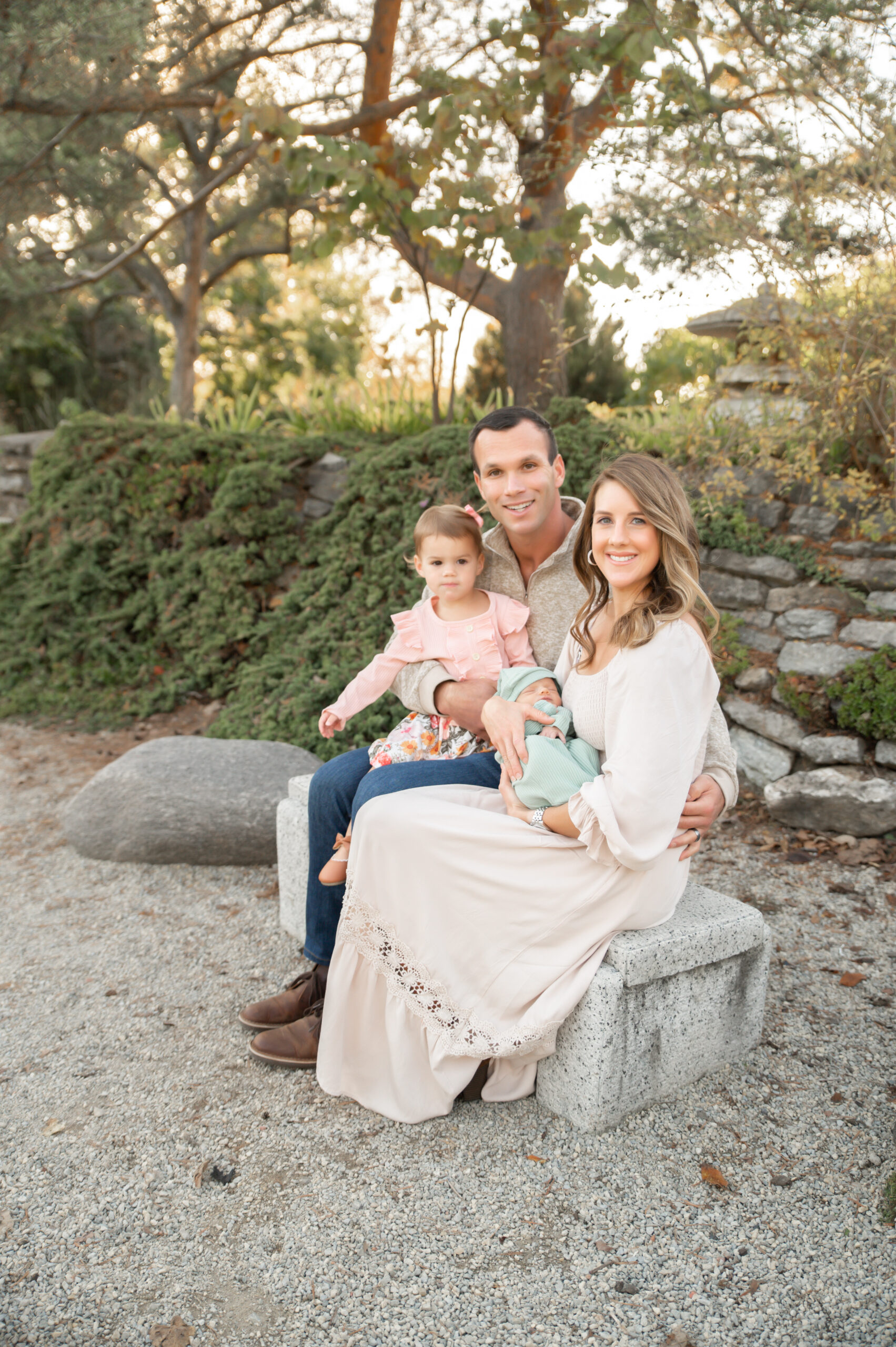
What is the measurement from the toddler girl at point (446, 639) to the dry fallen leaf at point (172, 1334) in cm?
118

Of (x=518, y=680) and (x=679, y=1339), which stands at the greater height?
(x=518, y=680)

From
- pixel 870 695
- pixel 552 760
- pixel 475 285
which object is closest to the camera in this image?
pixel 552 760

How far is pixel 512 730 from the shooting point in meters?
2.20

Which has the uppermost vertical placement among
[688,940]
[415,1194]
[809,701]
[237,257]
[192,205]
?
[237,257]

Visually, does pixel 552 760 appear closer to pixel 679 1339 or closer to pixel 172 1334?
pixel 679 1339

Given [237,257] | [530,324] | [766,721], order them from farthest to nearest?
[237,257] < [530,324] < [766,721]

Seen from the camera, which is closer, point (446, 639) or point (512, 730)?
point (512, 730)

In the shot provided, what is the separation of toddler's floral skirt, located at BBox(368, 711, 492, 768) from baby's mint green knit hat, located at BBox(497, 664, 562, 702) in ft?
1.02

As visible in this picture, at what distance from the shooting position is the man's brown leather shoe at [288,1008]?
2.60 metres

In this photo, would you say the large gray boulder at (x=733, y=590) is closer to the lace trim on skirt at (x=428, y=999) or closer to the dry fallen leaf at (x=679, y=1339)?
the lace trim on skirt at (x=428, y=999)

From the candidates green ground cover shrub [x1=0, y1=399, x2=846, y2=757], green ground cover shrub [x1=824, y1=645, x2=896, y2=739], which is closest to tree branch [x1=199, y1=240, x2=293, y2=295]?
green ground cover shrub [x1=0, y1=399, x2=846, y2=757]

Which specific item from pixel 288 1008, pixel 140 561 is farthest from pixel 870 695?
pixel 140 561

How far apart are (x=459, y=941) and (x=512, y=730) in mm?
526

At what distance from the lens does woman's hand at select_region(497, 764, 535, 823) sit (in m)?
2.12
